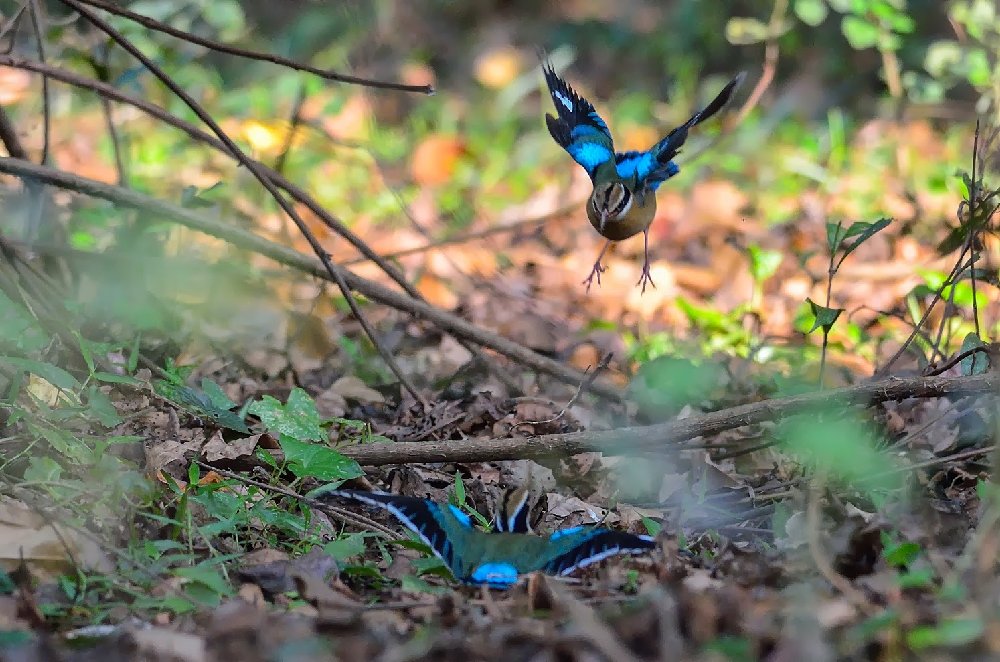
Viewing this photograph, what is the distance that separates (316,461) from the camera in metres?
2.87

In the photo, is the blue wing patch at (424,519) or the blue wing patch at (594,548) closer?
the blue wing patch at (594,548)

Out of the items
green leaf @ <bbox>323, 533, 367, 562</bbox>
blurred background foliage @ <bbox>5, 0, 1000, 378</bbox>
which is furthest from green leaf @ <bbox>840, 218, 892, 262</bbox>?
blurred background foliage @ <bbox>5, 0, 1000, 378</bbox>

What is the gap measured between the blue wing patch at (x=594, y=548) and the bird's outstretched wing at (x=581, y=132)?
131cm

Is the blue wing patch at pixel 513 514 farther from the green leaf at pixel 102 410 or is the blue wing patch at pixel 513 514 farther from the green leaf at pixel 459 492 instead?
the green leaf at pixel 102 410

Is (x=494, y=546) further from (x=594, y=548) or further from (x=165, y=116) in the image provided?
(x=165, y=116)

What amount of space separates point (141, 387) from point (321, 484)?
616 mm

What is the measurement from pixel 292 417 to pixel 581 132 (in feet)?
3.83

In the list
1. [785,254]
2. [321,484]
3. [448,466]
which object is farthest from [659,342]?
[321,484]

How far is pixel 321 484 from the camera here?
3.15 metres

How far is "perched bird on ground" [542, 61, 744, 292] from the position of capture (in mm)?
3219

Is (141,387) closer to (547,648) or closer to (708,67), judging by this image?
(547,648)

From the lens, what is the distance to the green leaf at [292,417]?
311cm

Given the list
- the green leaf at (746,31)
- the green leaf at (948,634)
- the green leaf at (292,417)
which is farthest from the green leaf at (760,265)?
the green leaf at (948,634)

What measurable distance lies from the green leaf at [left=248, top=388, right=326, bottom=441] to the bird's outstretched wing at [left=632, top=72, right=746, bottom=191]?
107cm
